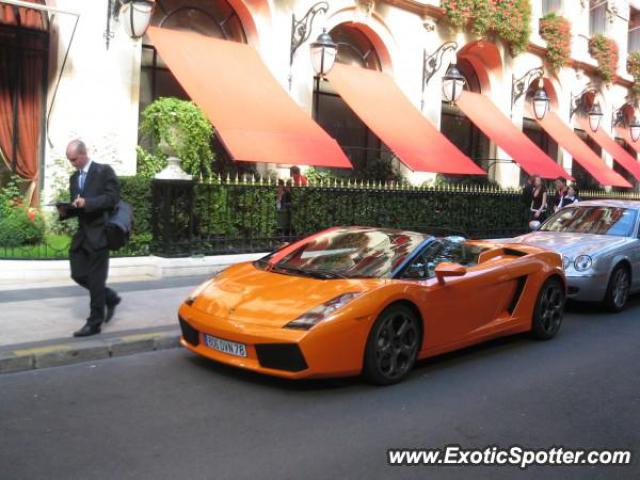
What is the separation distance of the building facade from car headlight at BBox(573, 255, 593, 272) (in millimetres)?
7221

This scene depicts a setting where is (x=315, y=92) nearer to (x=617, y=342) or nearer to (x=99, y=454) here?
(x=617, y=342)

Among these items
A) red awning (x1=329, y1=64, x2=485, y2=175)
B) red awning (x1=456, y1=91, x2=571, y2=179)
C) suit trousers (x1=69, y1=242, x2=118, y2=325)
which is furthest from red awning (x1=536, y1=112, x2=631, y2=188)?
suit trousers (x1=69, y1=242, x2=118, y2=325)

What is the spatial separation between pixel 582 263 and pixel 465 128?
1343 cm

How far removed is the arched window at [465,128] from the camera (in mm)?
21422

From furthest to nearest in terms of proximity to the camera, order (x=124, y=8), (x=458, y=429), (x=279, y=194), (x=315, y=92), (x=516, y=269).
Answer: (x=315, y=92) < (x=279, y=194) < (x=124, y=8) < (x=516, y=269) < (x=458, y=429)

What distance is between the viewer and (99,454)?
4.22m

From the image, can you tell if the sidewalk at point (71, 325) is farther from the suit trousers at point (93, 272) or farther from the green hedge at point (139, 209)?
the green hedge at point (139, 209)

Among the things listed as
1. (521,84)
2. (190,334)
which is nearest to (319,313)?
(190,334)

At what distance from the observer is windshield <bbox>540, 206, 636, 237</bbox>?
10.4 meters

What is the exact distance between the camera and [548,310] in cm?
782

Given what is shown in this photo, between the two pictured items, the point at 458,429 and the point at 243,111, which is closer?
the point at 458,429

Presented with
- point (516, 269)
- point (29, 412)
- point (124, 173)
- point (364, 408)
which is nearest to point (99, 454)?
point (29, 412)

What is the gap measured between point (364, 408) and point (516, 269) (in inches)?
110

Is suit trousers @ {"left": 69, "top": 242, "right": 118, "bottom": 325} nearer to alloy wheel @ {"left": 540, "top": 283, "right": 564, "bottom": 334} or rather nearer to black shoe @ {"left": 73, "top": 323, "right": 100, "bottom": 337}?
black shoe @ {"left": 73, "top": 323, "right": 100, "bottom": 337}
